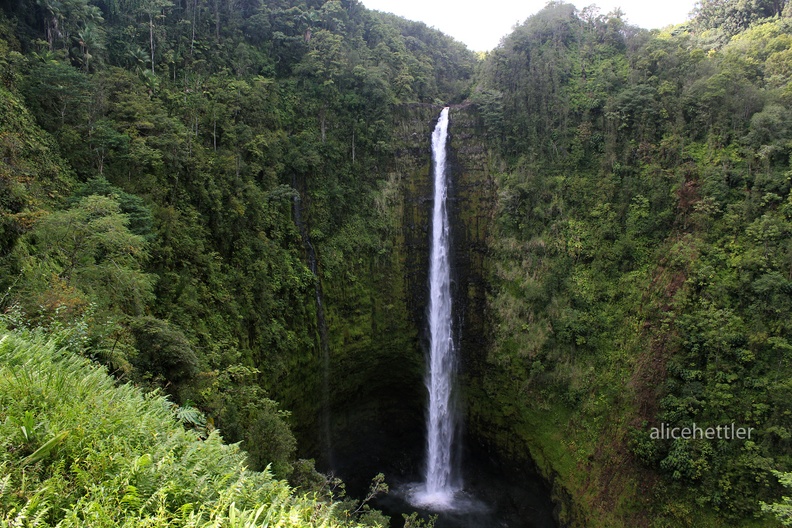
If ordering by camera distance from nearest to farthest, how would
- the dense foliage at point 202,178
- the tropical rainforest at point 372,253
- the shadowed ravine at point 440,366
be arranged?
the tropical rainforest at point 372,253
the dense foliage at point 202,178
the shadowed ravine at point 440,366

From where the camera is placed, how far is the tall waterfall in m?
18.7

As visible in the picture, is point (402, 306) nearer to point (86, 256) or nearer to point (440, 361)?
point (440, 361)

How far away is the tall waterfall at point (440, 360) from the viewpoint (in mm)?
18734

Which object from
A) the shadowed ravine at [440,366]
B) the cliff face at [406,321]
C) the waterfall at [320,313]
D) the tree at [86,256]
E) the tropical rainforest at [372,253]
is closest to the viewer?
the tropical rainforest at [372,253]

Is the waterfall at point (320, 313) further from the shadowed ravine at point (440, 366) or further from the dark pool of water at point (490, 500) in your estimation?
the dark pool of water at point (490, 500)

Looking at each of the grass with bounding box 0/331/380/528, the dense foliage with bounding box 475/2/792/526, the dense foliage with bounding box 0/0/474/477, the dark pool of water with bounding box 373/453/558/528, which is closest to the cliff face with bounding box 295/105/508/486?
the dense foliage with bounding box 0/0/474/477

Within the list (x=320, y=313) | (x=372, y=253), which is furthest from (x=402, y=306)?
(x=320, y=313)

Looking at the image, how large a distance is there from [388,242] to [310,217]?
3.93 meters

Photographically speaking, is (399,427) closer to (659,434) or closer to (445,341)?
(445,341)

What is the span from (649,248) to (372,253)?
11.1 metres

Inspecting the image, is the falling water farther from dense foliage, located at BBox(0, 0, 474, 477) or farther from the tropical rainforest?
dense foliage, located at BBox(0, 0, 474, 477)

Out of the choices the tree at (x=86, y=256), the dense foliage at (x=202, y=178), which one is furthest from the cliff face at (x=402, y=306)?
the tree at (x=86, y=256)

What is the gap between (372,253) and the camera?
19.8 meters

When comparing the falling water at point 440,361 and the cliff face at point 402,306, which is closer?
the falling water at point 440,361
